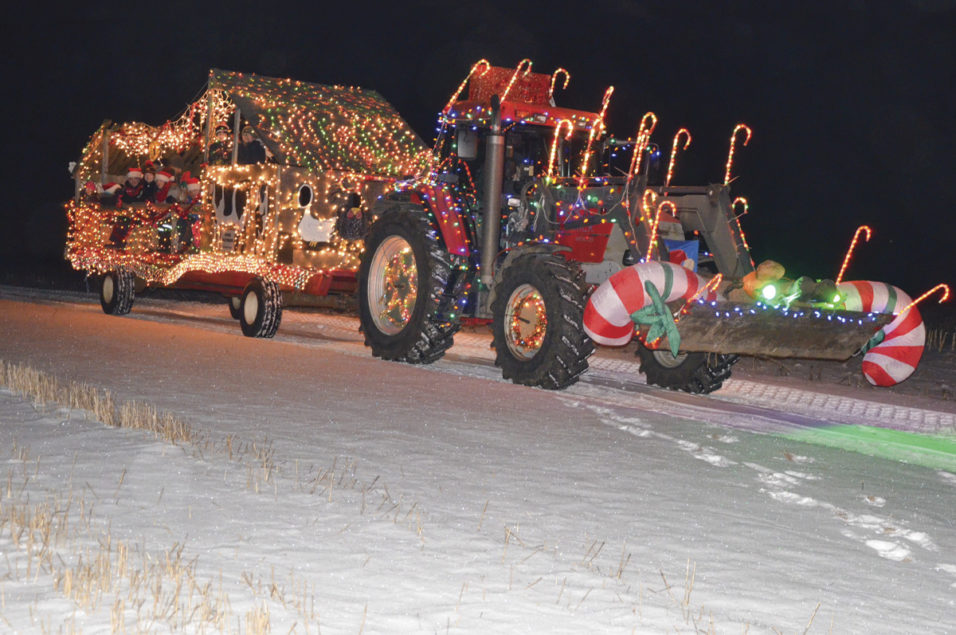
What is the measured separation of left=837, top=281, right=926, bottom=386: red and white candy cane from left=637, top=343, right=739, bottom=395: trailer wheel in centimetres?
Answer: 115

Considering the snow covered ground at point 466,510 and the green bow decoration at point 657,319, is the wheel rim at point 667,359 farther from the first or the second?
the green bow decoration at point 657,319

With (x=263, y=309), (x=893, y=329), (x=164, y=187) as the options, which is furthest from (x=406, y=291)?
(x=164, y=187)

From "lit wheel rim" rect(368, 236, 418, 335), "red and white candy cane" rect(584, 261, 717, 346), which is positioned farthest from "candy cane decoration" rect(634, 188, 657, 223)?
"lit wheel rim" rect(368, 236, 418, 335)

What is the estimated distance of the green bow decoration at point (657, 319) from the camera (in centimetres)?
883

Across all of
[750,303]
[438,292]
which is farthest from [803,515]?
[438,292]

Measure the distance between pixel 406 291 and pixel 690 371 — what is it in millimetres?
3022

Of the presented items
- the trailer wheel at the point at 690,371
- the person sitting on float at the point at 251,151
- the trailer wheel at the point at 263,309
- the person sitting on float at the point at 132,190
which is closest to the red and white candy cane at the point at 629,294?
the trailer wheel at the point at 690,371

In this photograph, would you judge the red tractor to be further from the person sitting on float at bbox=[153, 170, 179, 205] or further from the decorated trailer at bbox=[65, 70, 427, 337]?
the person sitting on float at bbox=[153, 170, 179, 205]

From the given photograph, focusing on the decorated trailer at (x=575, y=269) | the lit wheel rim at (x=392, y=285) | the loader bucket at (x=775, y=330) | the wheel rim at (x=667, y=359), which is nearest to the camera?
the loader bucket at (x=775, y=330)

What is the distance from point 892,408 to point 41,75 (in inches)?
2677

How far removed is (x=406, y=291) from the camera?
39.1 ft

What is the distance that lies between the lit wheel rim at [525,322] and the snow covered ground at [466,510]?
39cm

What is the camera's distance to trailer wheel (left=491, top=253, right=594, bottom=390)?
9.49m

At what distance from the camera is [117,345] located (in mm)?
11992
